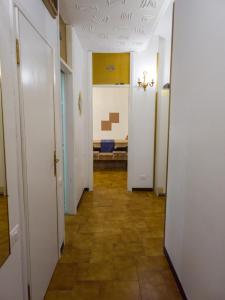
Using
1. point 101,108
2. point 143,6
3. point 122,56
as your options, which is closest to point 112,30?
point 143,6

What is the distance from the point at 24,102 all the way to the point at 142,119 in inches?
123

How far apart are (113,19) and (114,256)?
9.53ft

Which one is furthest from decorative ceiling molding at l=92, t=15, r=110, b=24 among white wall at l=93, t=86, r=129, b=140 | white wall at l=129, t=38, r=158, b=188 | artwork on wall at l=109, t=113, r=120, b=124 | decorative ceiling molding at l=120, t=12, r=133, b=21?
artwork on wall at l=109, t=113, r=120, b=124

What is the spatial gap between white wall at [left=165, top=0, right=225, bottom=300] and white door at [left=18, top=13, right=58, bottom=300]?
3.74 feet

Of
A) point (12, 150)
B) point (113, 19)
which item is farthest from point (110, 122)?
point (12, 150)

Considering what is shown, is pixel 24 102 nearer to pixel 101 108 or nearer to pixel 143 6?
pixel 143 6

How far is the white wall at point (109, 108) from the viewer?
285 inches

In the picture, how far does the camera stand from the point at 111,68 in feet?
14.4

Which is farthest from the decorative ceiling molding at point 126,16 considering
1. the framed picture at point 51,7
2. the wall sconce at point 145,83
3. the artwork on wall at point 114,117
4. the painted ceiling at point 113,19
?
the artwork on wall at point 114,117

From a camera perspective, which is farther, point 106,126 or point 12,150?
point 106,126

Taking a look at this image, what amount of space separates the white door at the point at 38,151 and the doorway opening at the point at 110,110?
2562 mm

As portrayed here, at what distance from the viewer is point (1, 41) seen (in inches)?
43.3

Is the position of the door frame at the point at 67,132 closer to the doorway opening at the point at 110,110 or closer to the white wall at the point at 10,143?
the doorway opening at the point at 110,110

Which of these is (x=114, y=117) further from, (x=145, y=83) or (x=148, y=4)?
(x=148, y=4)
